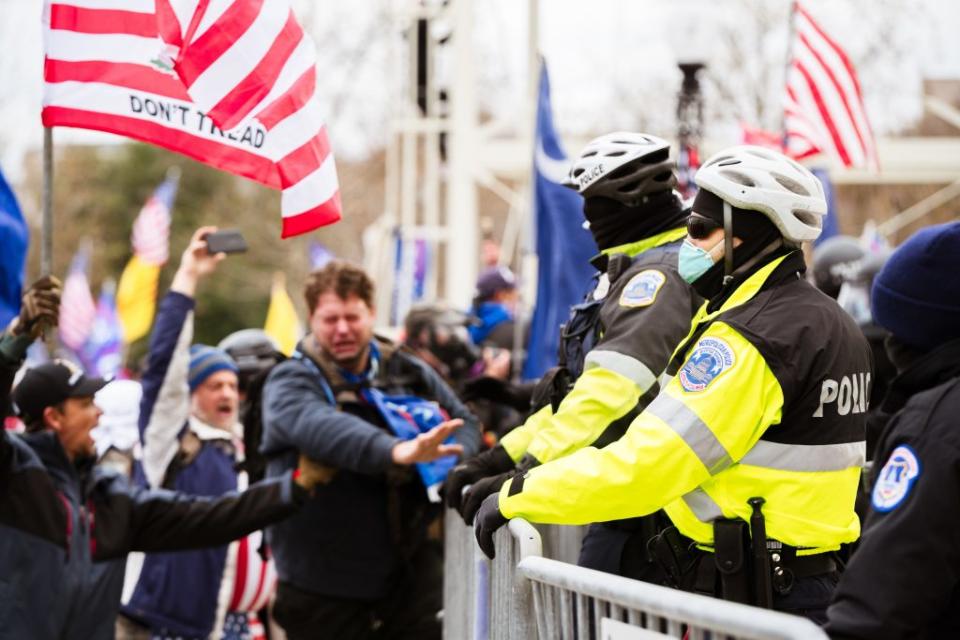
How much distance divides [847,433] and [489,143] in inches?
683

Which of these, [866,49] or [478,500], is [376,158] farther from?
[478,500]

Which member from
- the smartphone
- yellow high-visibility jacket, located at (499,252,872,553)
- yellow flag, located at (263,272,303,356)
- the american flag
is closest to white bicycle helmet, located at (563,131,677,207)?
yellow high-visibility jacket, located at (499,252,872,553)

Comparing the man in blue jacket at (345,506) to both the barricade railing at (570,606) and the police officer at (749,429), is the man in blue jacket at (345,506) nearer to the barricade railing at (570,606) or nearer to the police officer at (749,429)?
the barricade railing at (570,606)

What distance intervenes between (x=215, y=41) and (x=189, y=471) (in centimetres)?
263

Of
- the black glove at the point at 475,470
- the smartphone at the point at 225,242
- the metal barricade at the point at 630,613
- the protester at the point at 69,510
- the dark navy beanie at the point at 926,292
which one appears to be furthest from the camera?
the smartphone at the point at 225,242

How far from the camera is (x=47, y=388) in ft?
18.4

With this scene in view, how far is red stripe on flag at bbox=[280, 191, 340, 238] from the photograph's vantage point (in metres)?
5.36

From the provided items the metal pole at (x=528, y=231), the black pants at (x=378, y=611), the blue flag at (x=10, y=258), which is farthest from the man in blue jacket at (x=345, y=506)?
the metal pole at (x=528, y=231)

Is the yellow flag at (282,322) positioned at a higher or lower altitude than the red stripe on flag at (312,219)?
lower

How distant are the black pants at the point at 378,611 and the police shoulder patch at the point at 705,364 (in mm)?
3078

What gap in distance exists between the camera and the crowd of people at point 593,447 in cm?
327

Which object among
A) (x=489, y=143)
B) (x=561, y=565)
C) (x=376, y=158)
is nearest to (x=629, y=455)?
(x=561, y=565)

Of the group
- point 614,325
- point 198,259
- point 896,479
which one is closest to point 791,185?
point 614,325

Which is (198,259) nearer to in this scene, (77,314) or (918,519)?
(918,519)
